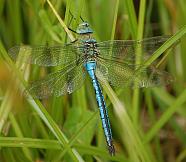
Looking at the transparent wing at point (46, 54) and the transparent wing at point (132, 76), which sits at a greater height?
the transparent wing at point (46, 54)

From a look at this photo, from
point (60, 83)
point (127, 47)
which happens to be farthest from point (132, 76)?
point (60, 83)

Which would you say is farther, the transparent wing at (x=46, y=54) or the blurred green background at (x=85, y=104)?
the transparent wing at (x=46, y=54)

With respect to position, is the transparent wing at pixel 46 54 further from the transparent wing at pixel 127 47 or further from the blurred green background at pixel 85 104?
the transparent wing at pixel 127 47

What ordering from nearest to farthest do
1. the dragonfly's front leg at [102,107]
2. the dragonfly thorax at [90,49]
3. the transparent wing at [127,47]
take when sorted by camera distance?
the dragonfly's front leg at [102,107] → the transparent wing at [127,47] → the dragonfly thorax at [90,49]

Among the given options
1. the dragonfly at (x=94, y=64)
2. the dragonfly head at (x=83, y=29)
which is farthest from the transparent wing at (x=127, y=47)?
the dragonfly head at (x=83, y=29)

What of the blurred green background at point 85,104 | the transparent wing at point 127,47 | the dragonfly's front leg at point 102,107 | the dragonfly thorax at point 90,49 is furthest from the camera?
the dragonfly thorax at point 90,49

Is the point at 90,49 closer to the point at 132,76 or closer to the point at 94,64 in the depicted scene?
the point at 94,64

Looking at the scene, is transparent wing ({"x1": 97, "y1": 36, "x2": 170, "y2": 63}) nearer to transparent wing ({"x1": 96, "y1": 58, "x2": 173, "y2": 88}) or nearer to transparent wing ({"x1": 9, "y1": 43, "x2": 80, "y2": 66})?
transparent wing ({"x1": 96, "y1": 58, "x2": 173, "y2": 88})
